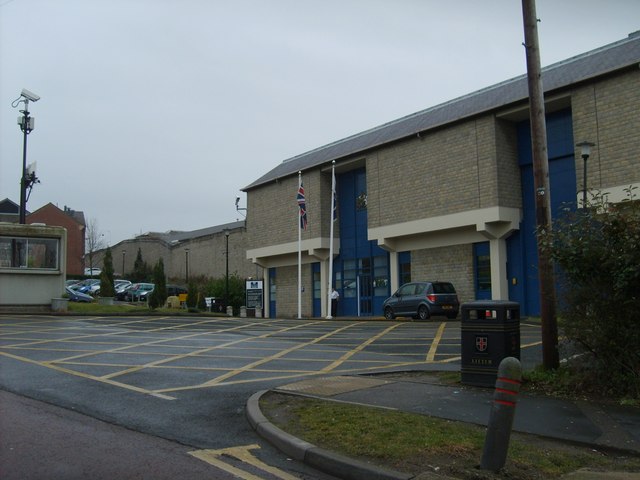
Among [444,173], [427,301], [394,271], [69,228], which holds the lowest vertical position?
[427,301]

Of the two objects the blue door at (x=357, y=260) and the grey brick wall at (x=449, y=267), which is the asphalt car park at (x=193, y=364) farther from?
the blue door at (x=357, y=260)

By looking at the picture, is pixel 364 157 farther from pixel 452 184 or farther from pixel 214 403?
pixel 214 403

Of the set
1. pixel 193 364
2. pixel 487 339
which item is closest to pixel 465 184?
pixel 193 364

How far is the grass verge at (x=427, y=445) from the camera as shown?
507 cm

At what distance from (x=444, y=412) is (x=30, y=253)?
894 inches

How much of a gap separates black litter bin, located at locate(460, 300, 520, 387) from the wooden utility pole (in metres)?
0.46

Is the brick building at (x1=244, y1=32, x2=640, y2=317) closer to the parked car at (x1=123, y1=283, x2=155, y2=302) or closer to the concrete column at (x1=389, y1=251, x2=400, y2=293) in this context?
the concrete column at (x1=389, y1=251, x2=400, y2=293)

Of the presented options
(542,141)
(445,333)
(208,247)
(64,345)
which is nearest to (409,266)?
(445,333)

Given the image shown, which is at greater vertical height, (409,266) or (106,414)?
(409,266)

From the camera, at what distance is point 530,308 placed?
2558 cm

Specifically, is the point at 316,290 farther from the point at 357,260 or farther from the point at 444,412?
the point at 444,412

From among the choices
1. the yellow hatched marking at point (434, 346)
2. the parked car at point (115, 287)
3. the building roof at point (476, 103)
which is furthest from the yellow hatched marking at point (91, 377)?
the parked car at point (115, 287)

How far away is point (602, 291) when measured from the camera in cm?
807

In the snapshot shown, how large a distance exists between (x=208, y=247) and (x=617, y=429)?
58771mm
